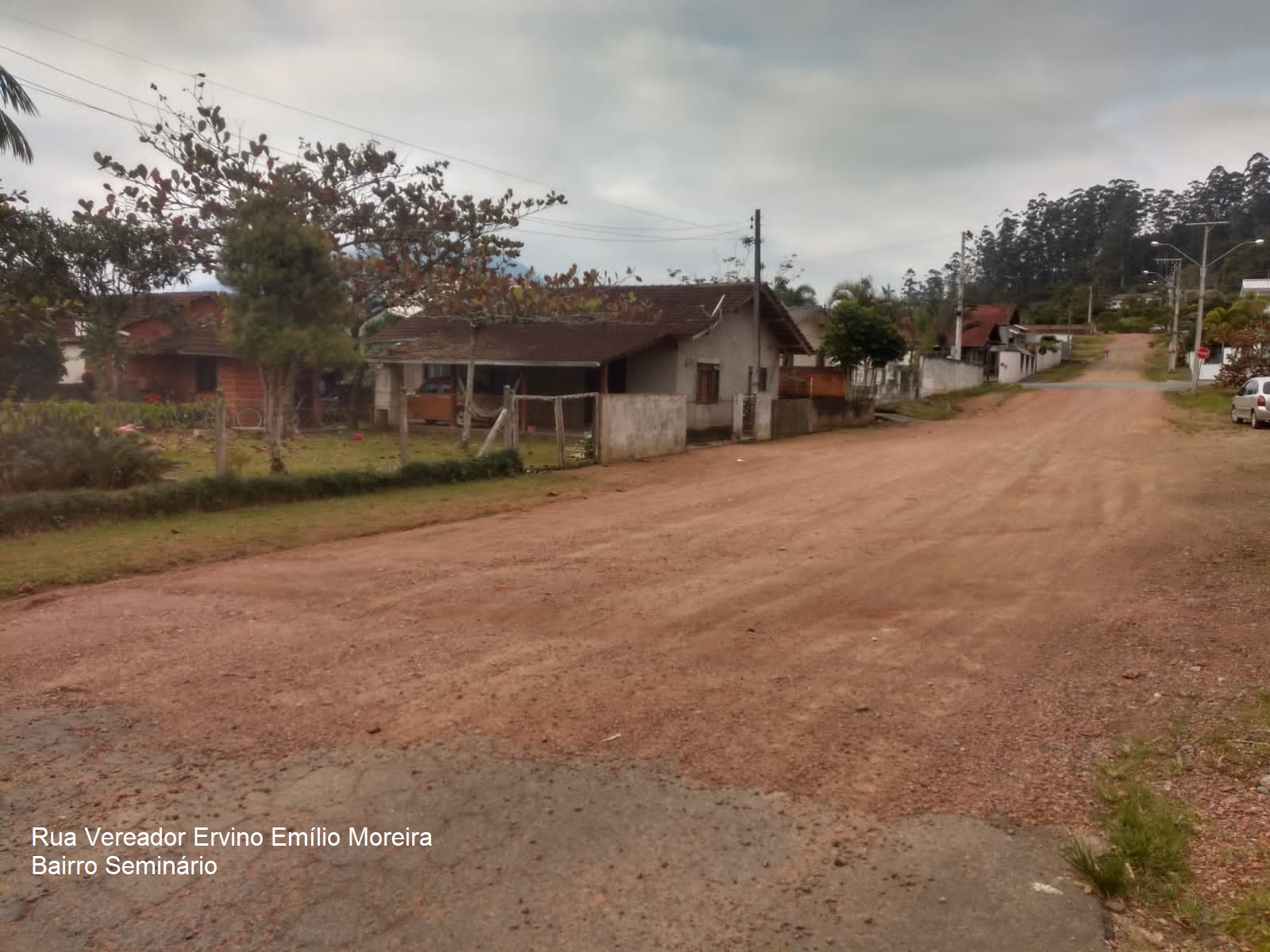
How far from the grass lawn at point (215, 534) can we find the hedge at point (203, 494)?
16 centimetres

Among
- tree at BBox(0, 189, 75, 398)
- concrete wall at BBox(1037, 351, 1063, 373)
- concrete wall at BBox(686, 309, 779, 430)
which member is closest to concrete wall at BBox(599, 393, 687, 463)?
concrete wall at BBox(686, 309, 779, 430)

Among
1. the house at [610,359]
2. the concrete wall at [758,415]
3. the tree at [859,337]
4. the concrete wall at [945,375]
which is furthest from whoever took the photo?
the concrete wall at [945,375]

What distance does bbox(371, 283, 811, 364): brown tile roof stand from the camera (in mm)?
26141

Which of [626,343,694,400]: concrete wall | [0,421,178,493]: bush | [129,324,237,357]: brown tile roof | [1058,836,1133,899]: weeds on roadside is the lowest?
[1058,836,1133,899]: weeds on roadside

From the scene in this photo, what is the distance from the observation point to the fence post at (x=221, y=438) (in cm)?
1209

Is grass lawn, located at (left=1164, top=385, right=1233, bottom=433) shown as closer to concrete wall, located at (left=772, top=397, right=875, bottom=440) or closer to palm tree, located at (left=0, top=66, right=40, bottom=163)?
concrete wall, located at (left=772, top=397, right=875, bottom=440)

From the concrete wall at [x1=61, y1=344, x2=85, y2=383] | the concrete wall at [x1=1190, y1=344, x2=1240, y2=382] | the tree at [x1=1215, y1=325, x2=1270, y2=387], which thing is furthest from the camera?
the concrete wall at [x1=1190, y1=344, x2=1240, y2=382]

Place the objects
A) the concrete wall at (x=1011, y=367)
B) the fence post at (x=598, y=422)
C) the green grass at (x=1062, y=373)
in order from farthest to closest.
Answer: the green grass at (x=1062, y=373) < the concrete wall at (x=1011, y=367) < the fence post at (x=598, y=422)

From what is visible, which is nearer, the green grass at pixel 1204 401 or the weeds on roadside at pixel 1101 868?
the weeds on roadside at pixel 1101 868

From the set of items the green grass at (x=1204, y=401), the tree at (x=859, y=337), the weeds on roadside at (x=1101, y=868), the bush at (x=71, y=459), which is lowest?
the weeds on roadside at (x=1101, y=868)

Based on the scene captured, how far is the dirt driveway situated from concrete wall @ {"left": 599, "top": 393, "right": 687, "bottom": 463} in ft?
31.0

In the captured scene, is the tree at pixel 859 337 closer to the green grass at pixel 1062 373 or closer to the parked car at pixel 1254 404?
the parked car at pixel 1254 404

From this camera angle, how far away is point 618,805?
419 centimetres

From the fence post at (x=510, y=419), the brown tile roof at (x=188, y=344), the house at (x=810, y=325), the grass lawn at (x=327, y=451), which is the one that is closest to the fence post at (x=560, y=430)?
the grass lawn at (x=327, y=451)
